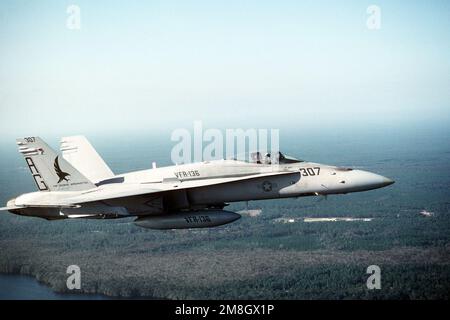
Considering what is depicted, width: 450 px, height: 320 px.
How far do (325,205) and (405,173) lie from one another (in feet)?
92.6

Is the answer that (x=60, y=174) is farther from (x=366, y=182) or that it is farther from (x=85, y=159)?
(x=366, y=182)

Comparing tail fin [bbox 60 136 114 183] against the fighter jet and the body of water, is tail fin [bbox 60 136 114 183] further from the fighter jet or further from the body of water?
the body of water

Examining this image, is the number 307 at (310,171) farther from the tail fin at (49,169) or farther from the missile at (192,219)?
the tail fin at (49,169)

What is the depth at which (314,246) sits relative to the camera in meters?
66.6

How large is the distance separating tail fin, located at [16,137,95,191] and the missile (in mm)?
2911

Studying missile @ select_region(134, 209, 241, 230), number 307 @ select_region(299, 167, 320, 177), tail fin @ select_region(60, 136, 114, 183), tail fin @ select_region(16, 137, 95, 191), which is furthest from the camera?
tail fin @ select_region(60, 136, 114, 183)

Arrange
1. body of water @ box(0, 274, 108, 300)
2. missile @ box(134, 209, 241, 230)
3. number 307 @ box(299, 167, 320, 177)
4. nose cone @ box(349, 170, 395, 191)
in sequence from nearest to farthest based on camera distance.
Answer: nose cone @ box(349, 170, 395, 191) < number 307 @ box(299, 167, 320, 177) < missile @ box(134, 209, 241, 230) < body of water @ box(0, 274, 108, 300)

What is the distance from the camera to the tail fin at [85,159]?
21625 mm

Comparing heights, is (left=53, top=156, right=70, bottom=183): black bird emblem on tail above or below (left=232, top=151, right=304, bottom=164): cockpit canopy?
below

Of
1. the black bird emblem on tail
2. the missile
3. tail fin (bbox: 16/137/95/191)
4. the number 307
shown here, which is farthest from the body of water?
Answer: the number 307

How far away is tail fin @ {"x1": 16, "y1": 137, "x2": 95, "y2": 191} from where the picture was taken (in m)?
20.0

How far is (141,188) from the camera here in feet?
62.4
